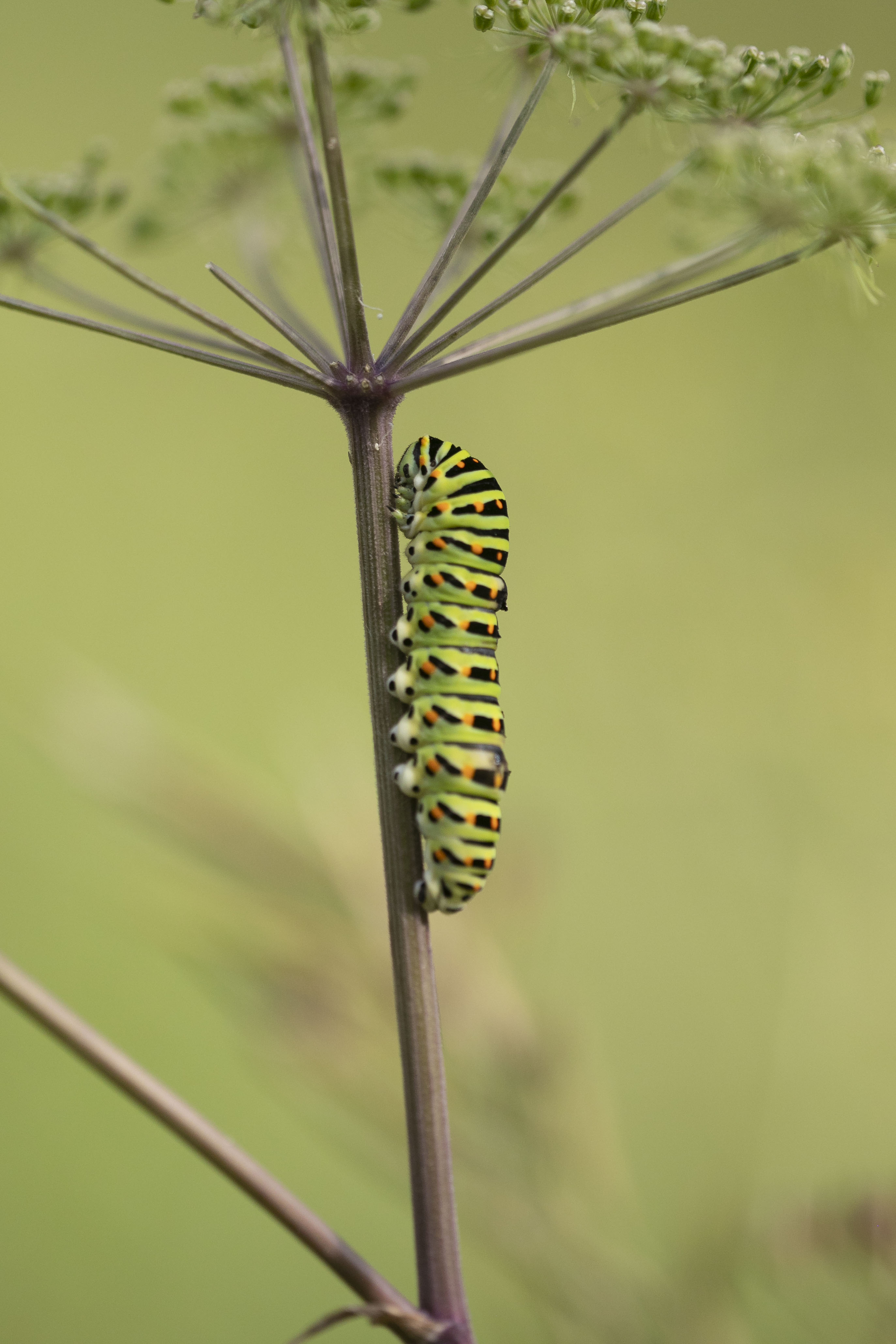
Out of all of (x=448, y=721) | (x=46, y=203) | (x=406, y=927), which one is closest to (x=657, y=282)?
(x=448, y=721)

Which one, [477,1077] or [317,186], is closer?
[317,186]

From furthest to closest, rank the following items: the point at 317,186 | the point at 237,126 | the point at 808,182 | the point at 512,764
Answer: the point at 512,764 < the point at 237,126 < the point at 317,186 < the point at 808,182

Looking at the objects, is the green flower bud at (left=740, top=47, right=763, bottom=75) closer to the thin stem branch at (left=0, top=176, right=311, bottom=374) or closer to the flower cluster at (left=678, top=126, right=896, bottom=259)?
the flower cluster at (left=678, top=126, right=896, bottom=259)

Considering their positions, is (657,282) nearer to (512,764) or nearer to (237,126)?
(237,126)

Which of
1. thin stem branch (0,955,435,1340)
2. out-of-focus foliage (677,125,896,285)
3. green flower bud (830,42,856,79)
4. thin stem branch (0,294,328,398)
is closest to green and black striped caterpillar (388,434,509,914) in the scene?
thin stem branch (0,294,328,398)

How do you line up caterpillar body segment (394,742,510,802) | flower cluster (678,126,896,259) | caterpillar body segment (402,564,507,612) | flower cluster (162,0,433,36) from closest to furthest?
flower cluster (678,126,896,259)
flower cluster (162,0,433,36)
caterpillar body segment (394,742,510,802)
caterpillar body segment (402,564,507,612)

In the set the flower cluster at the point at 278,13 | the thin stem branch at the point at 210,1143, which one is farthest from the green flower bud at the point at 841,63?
the thin stem branch at the point at 210,1143

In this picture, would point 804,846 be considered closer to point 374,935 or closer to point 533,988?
point 533,988
